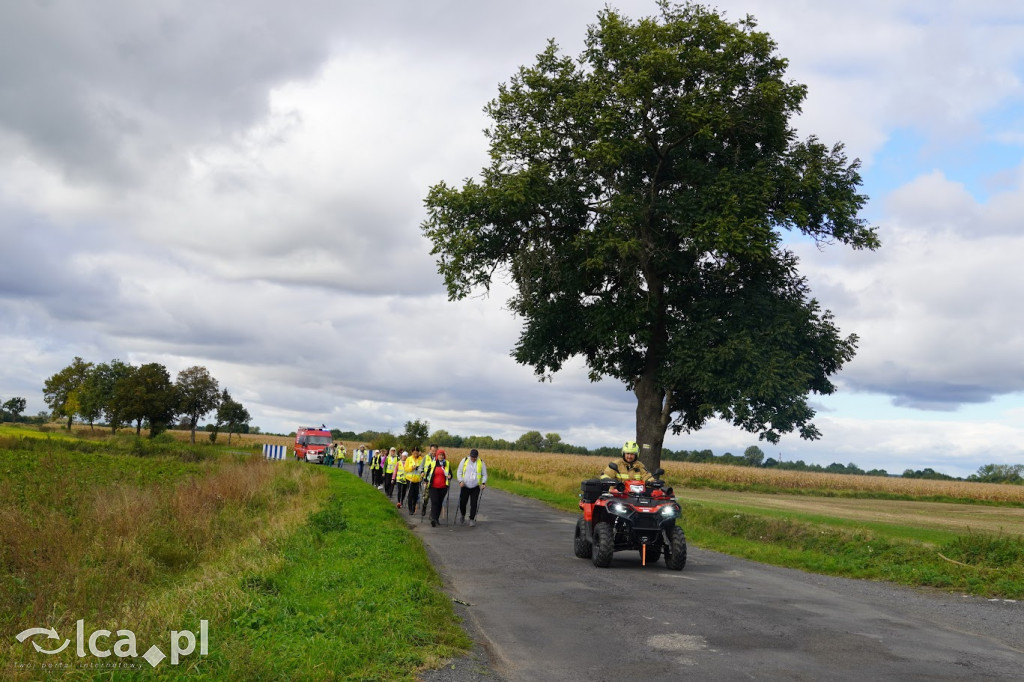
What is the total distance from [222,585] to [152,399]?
81.6 m

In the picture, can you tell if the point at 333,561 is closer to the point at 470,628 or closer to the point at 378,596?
the point at 378,596

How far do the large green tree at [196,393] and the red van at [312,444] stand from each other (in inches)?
1206

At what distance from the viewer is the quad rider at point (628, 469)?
15.6 m

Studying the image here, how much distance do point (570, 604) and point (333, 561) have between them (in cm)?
408

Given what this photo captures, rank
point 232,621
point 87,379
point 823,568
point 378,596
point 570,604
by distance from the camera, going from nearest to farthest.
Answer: point 232,621, point 378,596, point 570,604, point 823,568, point 87,379

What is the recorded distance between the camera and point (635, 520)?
47.6 ft

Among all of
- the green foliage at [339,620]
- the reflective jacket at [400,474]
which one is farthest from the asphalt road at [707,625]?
the reflective jacket at [400,474]

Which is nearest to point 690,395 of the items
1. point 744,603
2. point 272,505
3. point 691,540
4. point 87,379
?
point 691,540

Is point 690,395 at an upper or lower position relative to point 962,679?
upper

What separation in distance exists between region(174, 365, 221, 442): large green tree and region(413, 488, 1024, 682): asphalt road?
269 feet

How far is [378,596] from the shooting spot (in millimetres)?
9727

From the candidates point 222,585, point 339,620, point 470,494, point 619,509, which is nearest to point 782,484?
point 470,494

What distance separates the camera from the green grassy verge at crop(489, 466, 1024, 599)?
14555mm

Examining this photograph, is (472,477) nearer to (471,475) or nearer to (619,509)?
(471,475)
